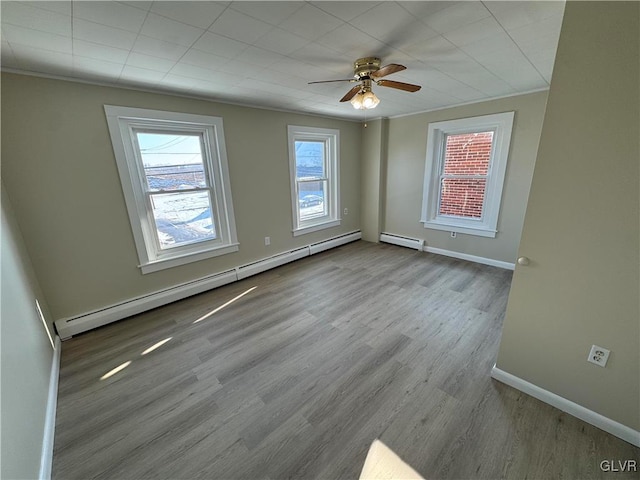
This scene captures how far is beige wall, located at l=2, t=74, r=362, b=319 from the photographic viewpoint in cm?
201

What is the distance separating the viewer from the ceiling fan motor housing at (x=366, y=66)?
1.89 meters

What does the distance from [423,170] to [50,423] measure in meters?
4.86

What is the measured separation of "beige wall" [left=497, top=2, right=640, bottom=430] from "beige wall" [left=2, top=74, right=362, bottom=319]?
120 inches

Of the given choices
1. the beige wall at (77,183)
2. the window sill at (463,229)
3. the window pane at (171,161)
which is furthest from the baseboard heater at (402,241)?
the window pane at (171,161)

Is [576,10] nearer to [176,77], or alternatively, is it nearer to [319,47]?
[319,47]

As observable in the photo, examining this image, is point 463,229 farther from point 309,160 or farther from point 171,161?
point 171,161

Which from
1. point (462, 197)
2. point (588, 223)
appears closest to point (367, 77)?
point (588, 223)

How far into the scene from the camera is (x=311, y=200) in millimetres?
4441

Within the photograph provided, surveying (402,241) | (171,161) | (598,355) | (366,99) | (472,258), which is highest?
(366,99)

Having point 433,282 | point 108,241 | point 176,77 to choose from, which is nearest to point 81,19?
point 176,77

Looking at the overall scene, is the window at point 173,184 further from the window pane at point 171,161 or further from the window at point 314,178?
the window at point 314,178

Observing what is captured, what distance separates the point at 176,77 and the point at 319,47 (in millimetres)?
1356

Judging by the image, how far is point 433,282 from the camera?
3334 mm

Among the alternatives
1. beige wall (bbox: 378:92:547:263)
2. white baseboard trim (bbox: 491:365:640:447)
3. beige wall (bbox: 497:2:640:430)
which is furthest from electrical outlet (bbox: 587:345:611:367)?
beige wall (bbox: 378:92:547:263)
